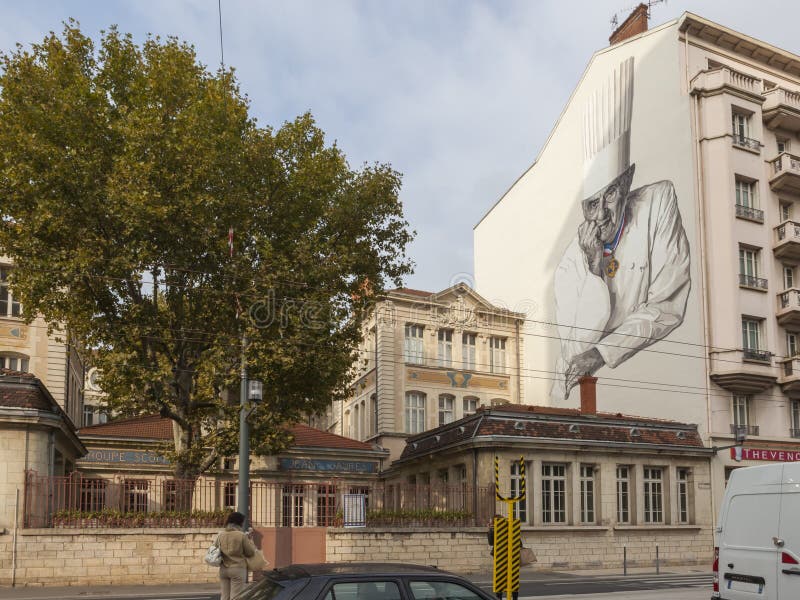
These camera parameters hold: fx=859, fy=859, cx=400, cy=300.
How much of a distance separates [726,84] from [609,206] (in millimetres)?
8179

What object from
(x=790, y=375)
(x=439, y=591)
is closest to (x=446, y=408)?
(x=790, y=375)

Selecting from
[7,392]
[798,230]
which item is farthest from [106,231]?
[798,230]

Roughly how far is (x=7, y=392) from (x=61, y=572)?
15.6 ft

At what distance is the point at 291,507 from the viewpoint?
2434 centimetres

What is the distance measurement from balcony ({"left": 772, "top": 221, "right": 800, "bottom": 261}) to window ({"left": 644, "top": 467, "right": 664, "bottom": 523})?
12.4 meters

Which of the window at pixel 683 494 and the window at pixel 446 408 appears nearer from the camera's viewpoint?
the window at pixel 683 494

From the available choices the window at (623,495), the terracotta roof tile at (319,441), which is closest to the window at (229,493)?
the terracotta roof tile at (319,441)

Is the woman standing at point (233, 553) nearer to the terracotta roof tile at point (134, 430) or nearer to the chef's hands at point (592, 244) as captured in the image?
the terracotta roof tile at point (134, 430)

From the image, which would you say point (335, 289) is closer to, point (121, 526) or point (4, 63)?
point (121, 526)

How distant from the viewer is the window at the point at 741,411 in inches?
1455

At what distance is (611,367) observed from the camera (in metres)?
41.8

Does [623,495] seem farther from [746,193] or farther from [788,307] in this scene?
[746,193]

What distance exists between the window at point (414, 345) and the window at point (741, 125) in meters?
17.7

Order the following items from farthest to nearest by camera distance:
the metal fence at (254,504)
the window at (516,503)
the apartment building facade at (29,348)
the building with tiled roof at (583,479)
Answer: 1. the apartment building facade at (29,348)
2. the window at (516,503)
3. the building with tiled roof at (583,479)
4. the metal fence at (254,504)
